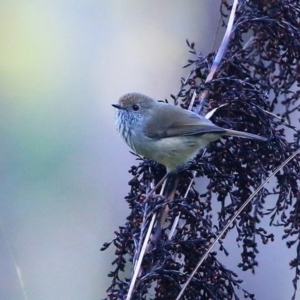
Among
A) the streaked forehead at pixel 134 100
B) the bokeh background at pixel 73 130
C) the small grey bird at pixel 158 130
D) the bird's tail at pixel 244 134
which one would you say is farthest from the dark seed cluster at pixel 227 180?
the bokeh background at pixel 73 130

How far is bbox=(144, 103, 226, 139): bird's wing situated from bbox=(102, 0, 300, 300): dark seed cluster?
37 mm

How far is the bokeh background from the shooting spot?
238 cm

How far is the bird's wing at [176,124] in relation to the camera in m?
1.73

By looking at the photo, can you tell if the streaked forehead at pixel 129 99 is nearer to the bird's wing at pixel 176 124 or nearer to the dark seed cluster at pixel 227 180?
the bird's wing at pixel 176 124

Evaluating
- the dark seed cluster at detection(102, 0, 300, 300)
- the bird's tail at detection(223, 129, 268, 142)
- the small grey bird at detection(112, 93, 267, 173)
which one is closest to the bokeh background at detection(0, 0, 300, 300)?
the small grey bird at detection(112, 93, 267, 173)

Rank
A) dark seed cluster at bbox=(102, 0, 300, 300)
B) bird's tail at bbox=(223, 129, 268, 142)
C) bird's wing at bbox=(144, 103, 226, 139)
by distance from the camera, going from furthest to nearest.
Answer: bird's wing at bbox=(144, 103, 226, 139) → bird's tail at bbox=(223, 129, 268, 142) → dark seed cluster at bbox=(102, 0, 300, 300)

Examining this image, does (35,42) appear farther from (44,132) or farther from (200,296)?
(200,296)

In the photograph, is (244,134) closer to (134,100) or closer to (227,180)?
(227,180)

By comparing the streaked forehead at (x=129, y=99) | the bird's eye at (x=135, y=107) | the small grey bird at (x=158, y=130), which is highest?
the streaked forehead at (x=129, y=99)

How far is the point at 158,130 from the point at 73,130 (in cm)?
58

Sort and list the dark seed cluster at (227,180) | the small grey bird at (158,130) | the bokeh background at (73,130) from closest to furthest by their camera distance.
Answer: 1. the dark seed cluster at (227,180)
2. the small grey bird at (158,130)
3. the bokeh background at (73,130)

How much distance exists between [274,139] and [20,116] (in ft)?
4.03

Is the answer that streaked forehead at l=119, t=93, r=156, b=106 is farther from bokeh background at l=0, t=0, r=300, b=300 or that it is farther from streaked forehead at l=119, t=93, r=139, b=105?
bokeh background at l=0, t=0, r=300, b=300

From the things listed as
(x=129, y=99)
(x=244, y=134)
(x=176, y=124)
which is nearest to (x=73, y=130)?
(x=129, y=99)
